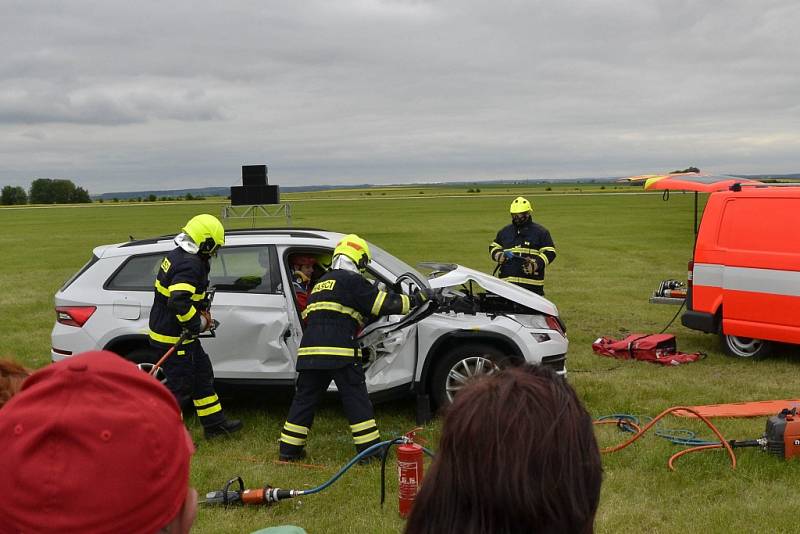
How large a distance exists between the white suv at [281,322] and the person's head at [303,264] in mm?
155

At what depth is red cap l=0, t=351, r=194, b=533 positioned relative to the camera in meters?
1.22

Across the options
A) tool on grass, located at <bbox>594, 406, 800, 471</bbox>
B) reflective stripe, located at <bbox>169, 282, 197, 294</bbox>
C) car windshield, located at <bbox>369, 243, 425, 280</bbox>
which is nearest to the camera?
tool on grass, located at <bbox>594, 406, 800, 471</bbox>

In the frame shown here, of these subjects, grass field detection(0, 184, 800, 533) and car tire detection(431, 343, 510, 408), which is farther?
car tire detection(431, 343, 510, 408)

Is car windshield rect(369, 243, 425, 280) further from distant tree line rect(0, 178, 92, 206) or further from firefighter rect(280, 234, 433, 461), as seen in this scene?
distant tree line rect(0, 178, 92, 206)

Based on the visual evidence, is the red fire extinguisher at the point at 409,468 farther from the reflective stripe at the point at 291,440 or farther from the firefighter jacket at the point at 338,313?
the reflective stripe at the point at 291,440

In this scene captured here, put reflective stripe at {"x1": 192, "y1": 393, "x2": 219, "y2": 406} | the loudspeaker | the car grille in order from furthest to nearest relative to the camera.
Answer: the loudspeaker < the car grille < reflective stripe at {"x1": 192, "y1": 393, "x2": 219, "y2": 406}

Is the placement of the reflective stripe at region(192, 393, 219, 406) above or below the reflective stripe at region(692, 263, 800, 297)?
below

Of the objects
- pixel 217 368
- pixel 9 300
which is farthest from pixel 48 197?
pixel 217 368

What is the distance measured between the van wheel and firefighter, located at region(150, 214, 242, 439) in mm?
6303

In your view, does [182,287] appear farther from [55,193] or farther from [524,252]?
[55,193]

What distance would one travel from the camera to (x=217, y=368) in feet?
21.7

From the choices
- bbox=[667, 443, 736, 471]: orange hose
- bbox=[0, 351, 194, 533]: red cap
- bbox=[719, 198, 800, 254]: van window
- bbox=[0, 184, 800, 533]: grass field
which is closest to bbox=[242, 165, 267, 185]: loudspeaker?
bbox=[0, 184, 800, 533]: grass field

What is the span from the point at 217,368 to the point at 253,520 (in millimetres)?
2098

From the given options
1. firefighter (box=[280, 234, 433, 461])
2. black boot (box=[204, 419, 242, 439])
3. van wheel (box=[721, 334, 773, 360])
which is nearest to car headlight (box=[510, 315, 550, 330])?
firefighter (box=[280, 234, 433, 461])
